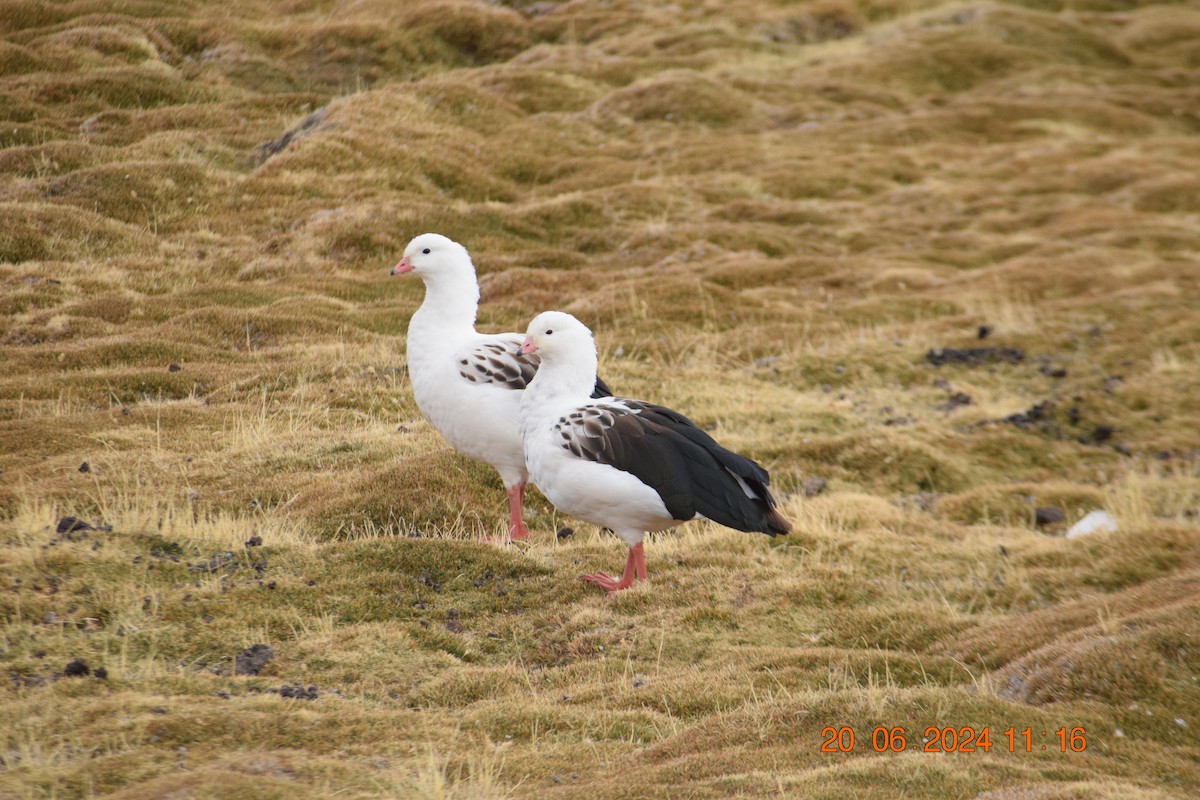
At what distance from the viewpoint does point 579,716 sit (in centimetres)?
961

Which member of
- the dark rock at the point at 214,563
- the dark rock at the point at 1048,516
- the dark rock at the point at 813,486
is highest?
the dark rock at the point at 214,563

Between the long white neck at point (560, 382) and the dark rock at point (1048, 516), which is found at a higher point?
the long white neck at point (560, 382)

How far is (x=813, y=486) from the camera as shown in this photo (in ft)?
62.9

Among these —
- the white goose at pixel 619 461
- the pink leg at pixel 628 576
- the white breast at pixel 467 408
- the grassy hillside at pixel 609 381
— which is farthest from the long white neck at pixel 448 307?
the pink leg at pixel 628 576

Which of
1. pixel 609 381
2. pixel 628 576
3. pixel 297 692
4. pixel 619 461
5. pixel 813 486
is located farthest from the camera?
pixel 609 381

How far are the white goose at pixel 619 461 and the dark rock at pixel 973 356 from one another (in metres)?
15.5

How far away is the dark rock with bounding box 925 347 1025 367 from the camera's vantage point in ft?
Answer: 89.0

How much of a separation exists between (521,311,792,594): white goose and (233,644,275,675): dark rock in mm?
3540

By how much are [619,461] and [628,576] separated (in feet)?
4.80

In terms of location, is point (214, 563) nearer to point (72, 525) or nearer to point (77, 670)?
point (72, 525)

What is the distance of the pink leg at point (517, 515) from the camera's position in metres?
14.9

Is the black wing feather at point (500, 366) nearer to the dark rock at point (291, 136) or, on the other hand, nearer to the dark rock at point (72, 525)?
the dark rock at point (72, 525)

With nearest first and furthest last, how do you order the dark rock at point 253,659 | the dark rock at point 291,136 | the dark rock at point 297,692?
the dark rock at point 297,692, the dark rock at point 253,659, the dark rock at point 291,136

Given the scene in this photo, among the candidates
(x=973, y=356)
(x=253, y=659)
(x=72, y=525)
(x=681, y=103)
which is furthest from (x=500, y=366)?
(x=681, y=103)
